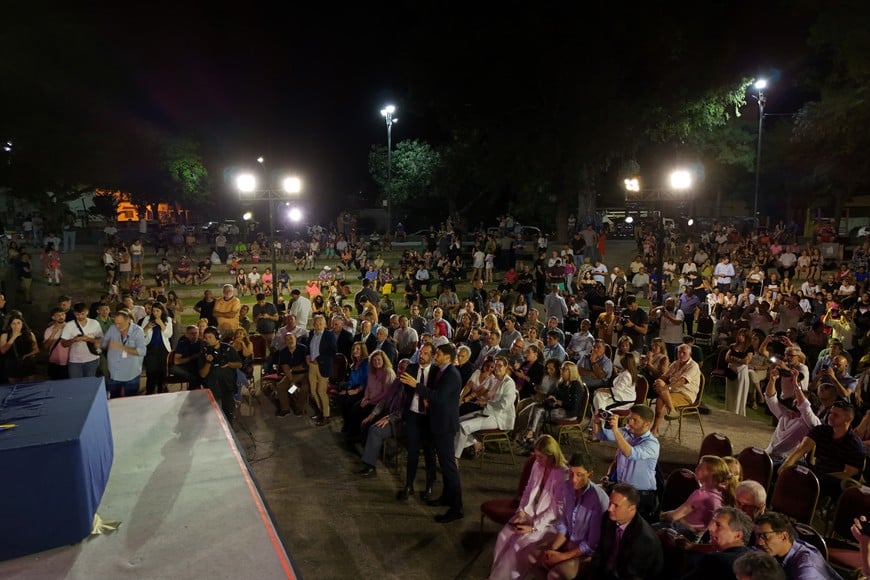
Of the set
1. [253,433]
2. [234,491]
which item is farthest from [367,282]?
[234,491]

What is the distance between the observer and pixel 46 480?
10.6 feet

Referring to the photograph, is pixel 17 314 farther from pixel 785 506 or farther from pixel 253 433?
pixel 785 506

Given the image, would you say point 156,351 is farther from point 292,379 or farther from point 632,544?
point 632,544

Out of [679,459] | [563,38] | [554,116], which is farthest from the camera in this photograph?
[554,116]

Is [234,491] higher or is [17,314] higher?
[17,314]

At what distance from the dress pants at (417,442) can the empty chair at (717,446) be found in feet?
8.03

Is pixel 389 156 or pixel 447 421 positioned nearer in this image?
pixel 447 421

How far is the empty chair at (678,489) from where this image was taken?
4629mm


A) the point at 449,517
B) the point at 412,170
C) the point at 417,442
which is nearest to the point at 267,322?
the point at 417,442

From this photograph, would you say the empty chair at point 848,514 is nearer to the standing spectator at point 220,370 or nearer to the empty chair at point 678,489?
the empty chair at point 678,489

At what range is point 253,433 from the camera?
25.9ft

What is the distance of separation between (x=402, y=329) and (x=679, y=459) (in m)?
4.45

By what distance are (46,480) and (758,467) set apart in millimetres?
4986

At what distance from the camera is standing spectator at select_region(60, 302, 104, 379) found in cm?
747
